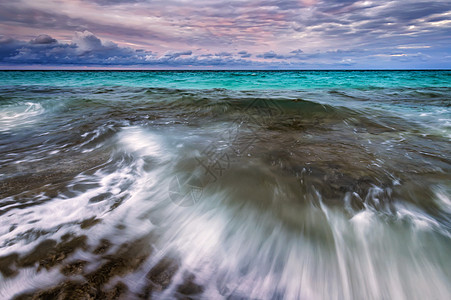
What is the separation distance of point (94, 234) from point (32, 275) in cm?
47

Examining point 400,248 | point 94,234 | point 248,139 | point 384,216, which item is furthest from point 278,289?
point 248,139

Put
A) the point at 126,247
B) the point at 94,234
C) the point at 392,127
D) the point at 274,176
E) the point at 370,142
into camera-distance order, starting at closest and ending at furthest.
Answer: the point at 126,247 < the point at 94,234 < the point at 274,176 < the point at 370,142 < the point at 392,127

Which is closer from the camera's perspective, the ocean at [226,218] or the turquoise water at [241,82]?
the ocean at [226,218]

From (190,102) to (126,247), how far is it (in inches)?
310

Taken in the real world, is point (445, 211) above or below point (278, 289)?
above

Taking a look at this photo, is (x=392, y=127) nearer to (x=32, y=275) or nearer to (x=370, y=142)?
(x=370, y=142)

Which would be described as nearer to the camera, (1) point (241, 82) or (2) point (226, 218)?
(2) point (226, 218)

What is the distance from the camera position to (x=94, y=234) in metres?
1.95

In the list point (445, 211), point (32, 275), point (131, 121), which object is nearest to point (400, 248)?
point (445, 211)

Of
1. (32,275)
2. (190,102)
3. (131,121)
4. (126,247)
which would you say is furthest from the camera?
(190,102)

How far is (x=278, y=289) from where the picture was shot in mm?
1578

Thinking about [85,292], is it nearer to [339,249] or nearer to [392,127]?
[339,249]

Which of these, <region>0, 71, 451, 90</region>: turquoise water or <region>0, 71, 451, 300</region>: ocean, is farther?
<region>0, 71, 451, 90</region>: turquoise water

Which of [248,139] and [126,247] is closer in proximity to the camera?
[126,247]
